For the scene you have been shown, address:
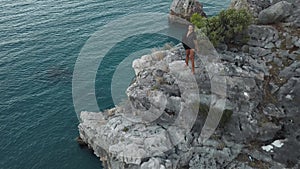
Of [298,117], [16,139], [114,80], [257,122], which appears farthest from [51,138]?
[298,117]

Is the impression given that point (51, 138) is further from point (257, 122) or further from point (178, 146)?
point (257, 122)

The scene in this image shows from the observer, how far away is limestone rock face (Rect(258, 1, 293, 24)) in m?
32.3

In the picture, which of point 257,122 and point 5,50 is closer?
point 257,122

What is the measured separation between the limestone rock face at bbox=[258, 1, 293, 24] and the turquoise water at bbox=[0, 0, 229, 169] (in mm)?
24735

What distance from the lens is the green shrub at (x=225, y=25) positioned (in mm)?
30609

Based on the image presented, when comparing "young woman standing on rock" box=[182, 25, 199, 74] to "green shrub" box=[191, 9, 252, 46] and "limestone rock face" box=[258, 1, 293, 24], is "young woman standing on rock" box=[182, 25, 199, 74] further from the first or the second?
"limestone rock face" box=[258, 1, 293, 24]

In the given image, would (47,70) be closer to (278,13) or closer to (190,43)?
(190,43)

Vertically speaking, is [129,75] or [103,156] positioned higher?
[129,75]

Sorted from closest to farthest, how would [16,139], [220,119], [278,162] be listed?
[278,162] → [220,119] → [16,139]

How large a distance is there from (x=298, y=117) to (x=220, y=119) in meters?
6.43

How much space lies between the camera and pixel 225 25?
30984 millimetres

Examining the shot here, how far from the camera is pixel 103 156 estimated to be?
1463 inches

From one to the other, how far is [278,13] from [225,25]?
596cm

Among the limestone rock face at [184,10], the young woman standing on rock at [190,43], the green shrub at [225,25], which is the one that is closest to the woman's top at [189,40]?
the young woman standing on rock at [190,43]
